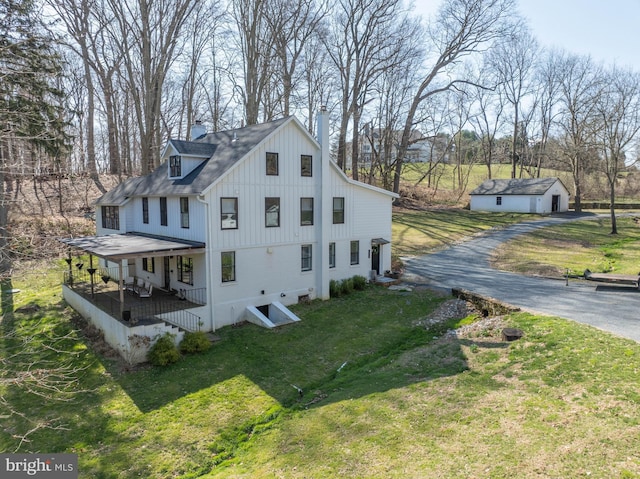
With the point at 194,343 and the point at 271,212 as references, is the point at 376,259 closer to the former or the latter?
the point at 271,212

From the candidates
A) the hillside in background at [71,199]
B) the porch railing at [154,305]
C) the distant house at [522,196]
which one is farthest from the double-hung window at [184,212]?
the distant house at [522,196]

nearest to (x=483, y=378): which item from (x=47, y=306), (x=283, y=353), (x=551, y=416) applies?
(x=551, y=416)

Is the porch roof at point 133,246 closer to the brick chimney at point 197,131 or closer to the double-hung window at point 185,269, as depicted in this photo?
the double-hung window at point 185,269

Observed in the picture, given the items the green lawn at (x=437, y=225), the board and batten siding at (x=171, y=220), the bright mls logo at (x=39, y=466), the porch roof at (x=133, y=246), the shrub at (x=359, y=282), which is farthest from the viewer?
the green lawn at (x=437, y=225)

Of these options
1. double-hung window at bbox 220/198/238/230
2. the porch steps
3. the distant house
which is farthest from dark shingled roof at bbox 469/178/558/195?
double-hung window at bbox 220/198/238/230

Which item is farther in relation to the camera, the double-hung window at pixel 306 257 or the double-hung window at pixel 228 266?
the double-hung window at pixel 306 257

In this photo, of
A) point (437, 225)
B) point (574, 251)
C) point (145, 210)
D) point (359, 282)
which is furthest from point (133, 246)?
point (437, 225)

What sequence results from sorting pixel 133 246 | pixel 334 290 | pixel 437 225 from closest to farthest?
1. pixel 133 246
2. pixel 334 290
3. pixel 437 225
